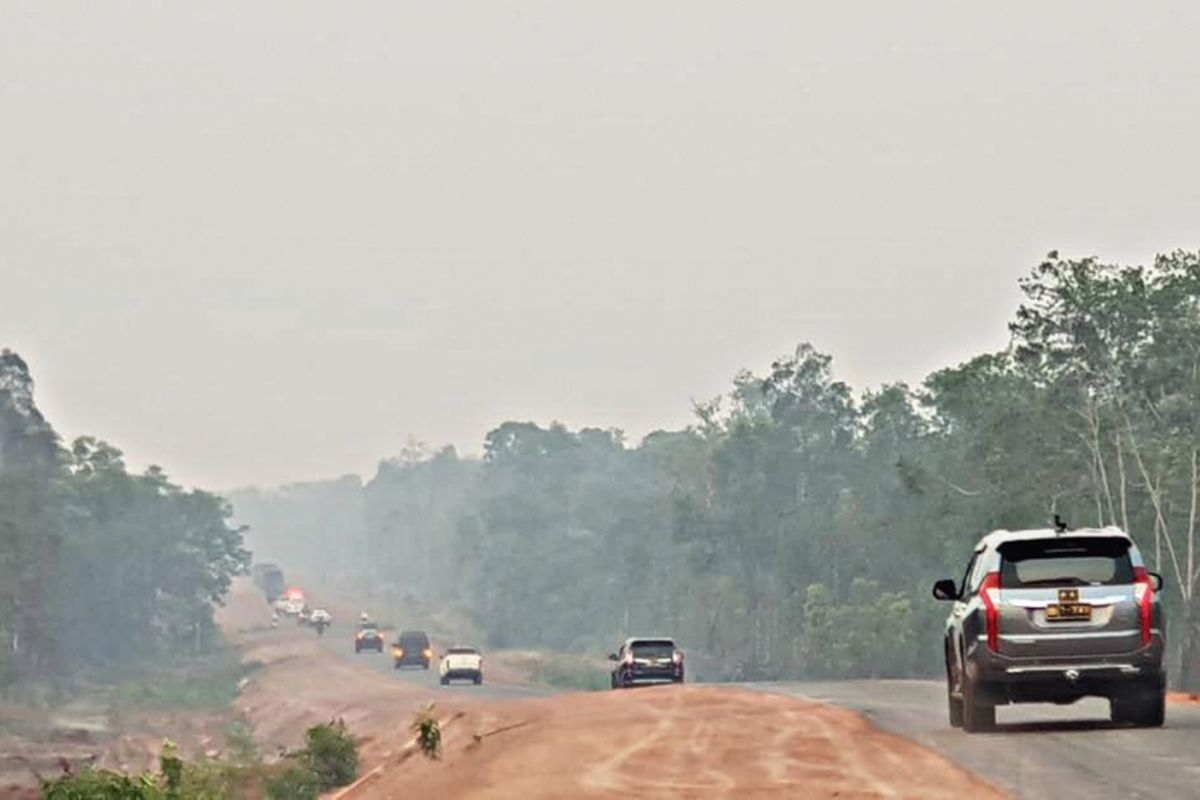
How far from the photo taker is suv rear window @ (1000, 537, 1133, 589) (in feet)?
77.9

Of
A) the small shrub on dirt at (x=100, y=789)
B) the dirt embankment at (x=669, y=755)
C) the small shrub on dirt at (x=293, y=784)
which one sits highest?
the dirt embankment at (x=669, y=755)

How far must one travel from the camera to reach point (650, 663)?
52656 millimetres

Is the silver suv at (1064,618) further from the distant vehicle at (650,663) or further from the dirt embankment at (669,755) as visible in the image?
the distant vehicle at (650,663)

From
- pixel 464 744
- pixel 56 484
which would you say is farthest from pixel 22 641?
pixel 464 744

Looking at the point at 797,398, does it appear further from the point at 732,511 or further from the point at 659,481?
the point at 659,481

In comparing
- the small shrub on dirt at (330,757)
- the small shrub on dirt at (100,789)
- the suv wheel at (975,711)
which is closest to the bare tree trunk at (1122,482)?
the small shrub on dirt at (330,757)

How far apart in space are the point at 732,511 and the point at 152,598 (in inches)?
2323

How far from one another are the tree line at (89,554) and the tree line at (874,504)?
23463 mm

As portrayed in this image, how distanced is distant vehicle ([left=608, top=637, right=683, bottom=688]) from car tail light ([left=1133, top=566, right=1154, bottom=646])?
29075mm

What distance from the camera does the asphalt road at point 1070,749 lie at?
19.1 meters

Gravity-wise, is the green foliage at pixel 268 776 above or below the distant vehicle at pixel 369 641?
below

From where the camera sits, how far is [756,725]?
28.3 m

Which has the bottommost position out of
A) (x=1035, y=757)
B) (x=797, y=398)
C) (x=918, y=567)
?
(x=1035, y=757)

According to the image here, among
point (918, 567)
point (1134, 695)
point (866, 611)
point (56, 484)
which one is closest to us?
point (1134, 695)
